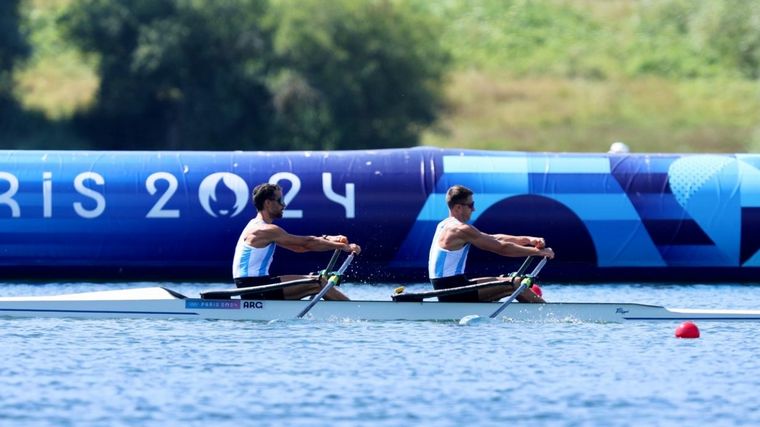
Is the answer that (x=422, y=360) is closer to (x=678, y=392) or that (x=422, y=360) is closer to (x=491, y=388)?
(x=491, y=388)

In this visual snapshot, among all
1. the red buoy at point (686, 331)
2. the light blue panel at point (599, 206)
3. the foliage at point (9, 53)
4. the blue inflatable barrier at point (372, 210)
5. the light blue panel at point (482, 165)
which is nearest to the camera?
the red buoy at point (686, 331)

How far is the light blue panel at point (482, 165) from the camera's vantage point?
2205 centimetres

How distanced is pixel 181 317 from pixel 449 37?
48.6 metres

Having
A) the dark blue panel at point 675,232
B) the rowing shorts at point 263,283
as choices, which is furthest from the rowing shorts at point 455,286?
the dark blue panel at point 675,232

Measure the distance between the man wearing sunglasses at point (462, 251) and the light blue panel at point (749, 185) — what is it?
6072 mm

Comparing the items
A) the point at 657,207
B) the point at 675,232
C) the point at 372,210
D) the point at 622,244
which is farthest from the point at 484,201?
the point at 675,232

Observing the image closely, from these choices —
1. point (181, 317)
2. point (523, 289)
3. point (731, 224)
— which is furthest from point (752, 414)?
point (731, 224)

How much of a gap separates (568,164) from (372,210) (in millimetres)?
2883

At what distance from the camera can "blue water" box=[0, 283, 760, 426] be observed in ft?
39.3

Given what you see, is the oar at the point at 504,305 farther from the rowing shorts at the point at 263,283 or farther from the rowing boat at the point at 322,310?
the rowing shorts at the point at 263,283

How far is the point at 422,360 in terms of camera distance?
1449 centimetres

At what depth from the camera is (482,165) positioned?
22.1 m

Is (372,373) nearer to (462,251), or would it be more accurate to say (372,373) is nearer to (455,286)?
(455,286)

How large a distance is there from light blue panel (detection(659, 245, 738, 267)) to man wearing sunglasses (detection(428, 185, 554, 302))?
5573 mm
